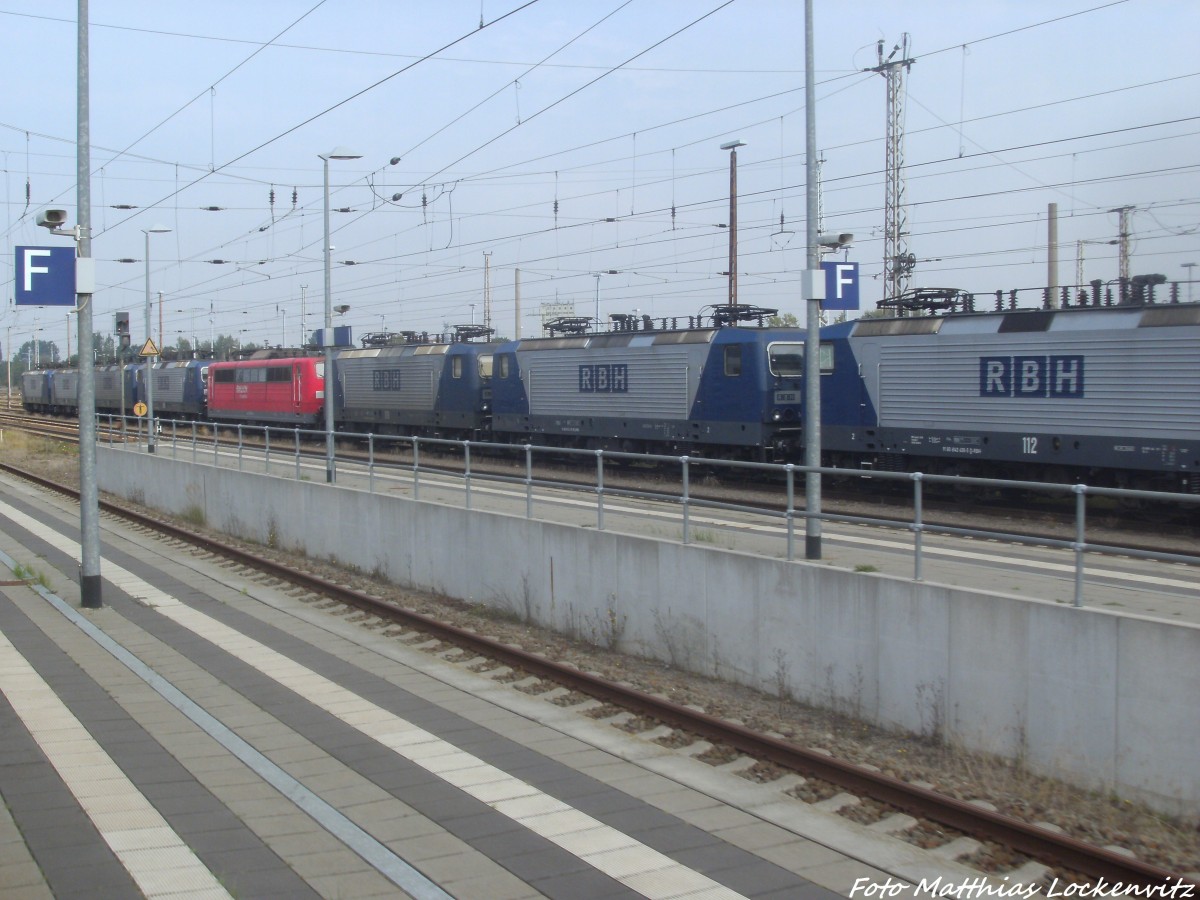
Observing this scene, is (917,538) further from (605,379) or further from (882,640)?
(605,379)

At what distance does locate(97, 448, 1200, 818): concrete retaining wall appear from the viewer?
7.41 meters

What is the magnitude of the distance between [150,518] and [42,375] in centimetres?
5243

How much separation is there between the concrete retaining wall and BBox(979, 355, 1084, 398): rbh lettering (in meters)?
9.91

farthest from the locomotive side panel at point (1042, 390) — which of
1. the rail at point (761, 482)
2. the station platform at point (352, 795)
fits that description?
the station platform at point (352, 795)

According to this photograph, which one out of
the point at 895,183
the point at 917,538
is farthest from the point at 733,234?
the point at 917,538

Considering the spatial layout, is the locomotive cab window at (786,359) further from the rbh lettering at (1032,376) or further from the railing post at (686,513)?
the railing post at (686,513)

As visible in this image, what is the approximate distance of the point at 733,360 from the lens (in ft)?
81.9

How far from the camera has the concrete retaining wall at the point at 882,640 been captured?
7.41 meters

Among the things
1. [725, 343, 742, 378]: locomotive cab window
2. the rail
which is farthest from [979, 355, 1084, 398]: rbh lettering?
[725, 343, 742, 378]: locomotive cab window

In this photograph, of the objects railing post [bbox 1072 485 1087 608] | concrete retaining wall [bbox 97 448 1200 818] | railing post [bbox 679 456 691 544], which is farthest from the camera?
railing post [bbox 679 456 691 544]

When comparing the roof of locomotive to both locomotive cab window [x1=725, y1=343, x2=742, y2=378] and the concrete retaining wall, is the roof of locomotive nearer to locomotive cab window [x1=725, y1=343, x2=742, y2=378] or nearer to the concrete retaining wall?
locomotive cab window [x1=725, y1=343, x2=742, y2=378]

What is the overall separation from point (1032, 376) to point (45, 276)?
15051mm

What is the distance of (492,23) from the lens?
654 inches

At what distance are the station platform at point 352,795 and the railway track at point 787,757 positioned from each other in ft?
1.32
